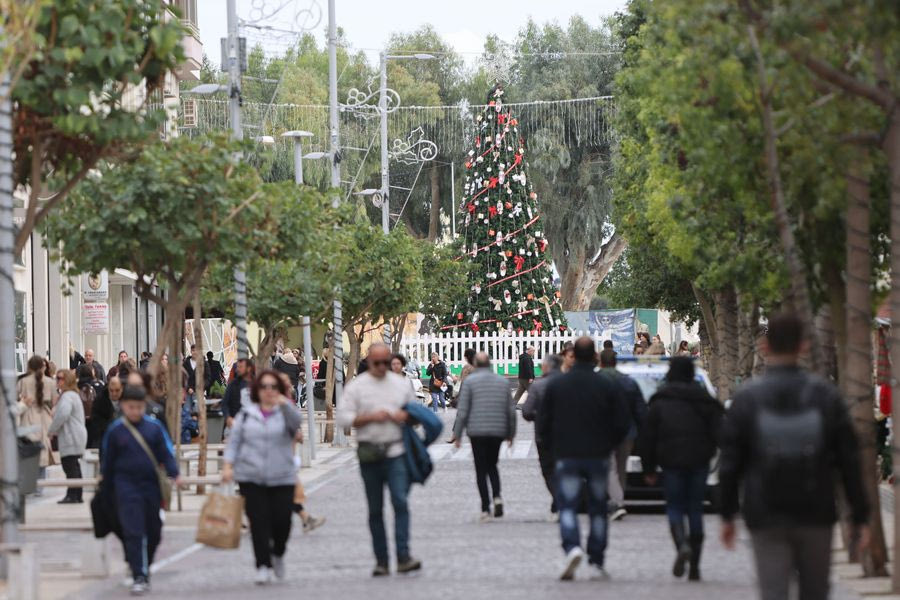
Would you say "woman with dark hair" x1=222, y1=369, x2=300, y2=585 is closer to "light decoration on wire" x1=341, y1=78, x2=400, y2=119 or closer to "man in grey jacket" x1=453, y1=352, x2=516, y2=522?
"man in grey jacket" x1=453, y1=352, x2=516, y2=522

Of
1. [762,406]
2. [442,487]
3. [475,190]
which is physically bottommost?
[442,487]

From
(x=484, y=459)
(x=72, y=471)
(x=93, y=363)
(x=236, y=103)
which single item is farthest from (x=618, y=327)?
(x=484, y=459)

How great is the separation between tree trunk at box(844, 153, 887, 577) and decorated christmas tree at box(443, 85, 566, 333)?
47.9 meters

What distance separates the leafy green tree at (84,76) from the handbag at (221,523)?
10.9 ft

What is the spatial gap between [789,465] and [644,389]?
13188 mm

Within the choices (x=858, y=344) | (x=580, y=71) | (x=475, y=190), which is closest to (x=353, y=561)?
(x=858, y=344)

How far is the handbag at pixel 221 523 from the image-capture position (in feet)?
45.3

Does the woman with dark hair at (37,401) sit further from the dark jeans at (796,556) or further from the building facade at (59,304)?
the dark jeans at (796,556)

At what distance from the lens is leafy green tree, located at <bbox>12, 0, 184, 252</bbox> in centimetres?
1550

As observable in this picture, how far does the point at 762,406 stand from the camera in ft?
26.8

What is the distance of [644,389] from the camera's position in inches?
836

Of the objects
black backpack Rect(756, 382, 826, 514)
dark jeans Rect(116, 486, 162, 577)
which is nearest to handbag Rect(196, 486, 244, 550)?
dark jeans Rect(116, 486, 162, 577)

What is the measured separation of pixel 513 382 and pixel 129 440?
4393 centimetres

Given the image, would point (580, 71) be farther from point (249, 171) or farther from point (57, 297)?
point (249, 171)
